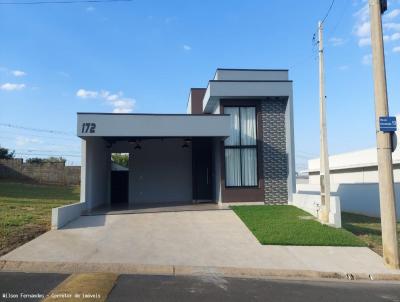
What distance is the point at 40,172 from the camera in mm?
42250

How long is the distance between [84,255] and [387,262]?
283 inches

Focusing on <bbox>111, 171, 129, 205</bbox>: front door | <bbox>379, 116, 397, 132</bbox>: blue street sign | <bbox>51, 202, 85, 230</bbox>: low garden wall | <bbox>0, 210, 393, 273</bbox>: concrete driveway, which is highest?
<bbox>379, 116, 397, 132</bbox>: blue street sign

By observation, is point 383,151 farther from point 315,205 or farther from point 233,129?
point 233,129

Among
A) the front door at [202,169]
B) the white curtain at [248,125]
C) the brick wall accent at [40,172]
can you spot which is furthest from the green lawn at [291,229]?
the brick wall accent at [40,172]

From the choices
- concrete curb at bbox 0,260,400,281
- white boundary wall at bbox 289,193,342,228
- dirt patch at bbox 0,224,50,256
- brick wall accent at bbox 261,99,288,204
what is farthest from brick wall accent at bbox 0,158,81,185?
concrete curb at bbox 0,260,400,281

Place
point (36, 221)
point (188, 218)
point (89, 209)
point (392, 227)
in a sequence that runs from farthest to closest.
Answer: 1. point (89, 209)
2. point (188, 218)
3. point (36, 221)
4. point (392, 227)

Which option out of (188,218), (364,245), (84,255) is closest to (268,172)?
(188,218)

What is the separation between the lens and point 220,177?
61.6 ft

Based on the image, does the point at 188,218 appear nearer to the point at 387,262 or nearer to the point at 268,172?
the point at 268,172

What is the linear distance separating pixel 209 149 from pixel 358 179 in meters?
19.5

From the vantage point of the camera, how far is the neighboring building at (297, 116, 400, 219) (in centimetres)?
2462

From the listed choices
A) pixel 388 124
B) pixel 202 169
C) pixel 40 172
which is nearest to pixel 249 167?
pixel 202 169

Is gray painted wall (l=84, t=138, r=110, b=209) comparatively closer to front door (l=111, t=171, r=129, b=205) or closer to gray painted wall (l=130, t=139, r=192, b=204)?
front door (l=111, t=171, r=129, b=205)

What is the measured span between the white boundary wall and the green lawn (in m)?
0.36
